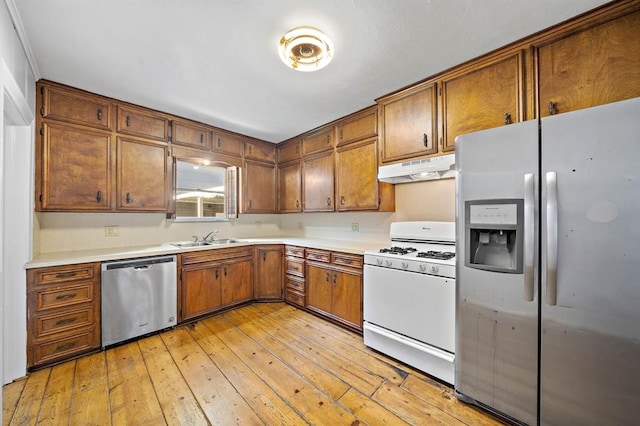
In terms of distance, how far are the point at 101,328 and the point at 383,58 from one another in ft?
11.0

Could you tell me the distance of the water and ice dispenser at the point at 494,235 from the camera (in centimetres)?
147

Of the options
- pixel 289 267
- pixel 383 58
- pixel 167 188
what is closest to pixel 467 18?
pixel 383 58

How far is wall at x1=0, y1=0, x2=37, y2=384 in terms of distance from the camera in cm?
184

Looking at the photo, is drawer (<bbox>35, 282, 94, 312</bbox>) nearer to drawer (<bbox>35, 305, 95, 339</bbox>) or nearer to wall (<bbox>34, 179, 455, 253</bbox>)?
drawer (<bbox>35, 305, 95, 339</bbox>)

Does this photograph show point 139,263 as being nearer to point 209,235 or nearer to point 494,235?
point 209,235

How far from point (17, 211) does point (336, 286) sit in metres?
2.80

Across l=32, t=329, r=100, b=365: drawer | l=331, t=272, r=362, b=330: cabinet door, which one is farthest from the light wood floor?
l=331, t=272, r=362, b=330: cabinet door

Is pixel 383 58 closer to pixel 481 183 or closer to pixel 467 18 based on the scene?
pixel 467 18

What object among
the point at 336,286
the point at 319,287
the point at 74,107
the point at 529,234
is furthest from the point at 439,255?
the point at 74,107

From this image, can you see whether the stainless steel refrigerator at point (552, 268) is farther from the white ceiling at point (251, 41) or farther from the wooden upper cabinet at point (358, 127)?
the wooden upper cabinet at point (358, 127)

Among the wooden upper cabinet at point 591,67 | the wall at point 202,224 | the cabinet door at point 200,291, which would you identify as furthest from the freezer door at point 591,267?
the cabinet door at point 200,291

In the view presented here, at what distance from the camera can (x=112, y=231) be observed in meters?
2.88

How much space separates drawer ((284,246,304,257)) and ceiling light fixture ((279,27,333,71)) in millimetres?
2090

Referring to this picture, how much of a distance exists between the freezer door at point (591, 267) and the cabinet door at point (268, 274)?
279cm
